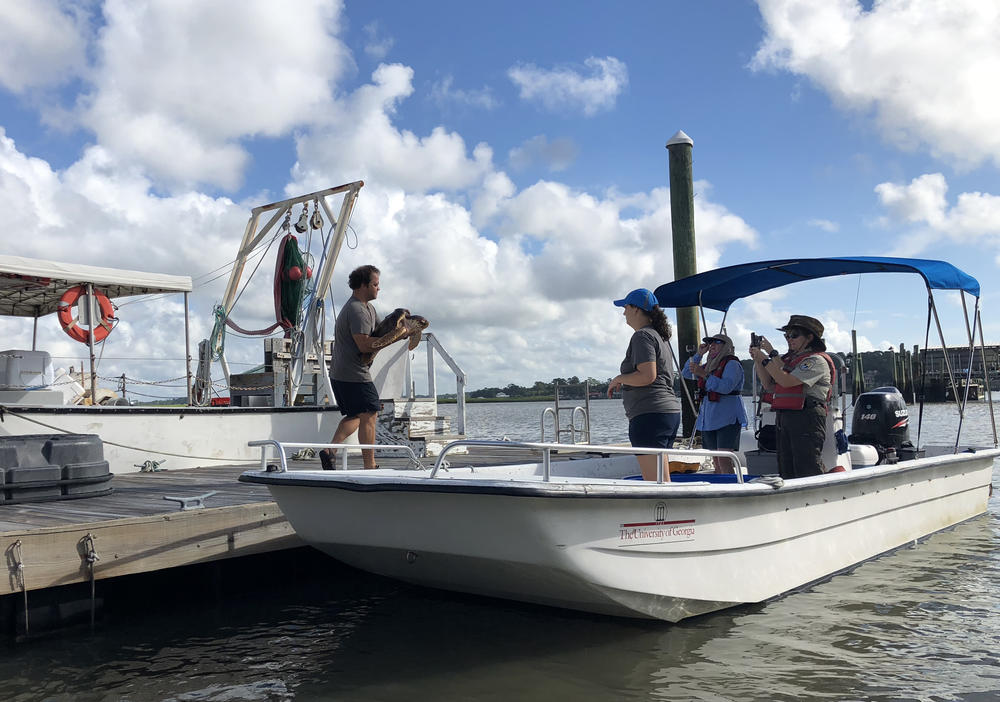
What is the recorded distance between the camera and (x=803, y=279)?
8617 millimetres

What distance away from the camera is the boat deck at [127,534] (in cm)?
514

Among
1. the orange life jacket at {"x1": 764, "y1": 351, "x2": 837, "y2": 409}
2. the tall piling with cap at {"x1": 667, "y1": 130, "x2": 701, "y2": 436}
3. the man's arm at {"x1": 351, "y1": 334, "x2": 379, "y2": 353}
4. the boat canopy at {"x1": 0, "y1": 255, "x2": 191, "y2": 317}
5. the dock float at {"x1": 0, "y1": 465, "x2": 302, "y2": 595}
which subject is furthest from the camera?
the tall piling with cap at {"x1": 667, "y1": 130, "x2": 701, "y2": 436}

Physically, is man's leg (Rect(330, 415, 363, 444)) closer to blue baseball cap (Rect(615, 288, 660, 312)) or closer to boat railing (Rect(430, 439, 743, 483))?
boat railing (Rect(430, 439, 743, 483))

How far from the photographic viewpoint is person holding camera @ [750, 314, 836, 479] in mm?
6238

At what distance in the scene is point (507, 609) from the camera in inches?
235

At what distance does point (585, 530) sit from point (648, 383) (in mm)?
1515

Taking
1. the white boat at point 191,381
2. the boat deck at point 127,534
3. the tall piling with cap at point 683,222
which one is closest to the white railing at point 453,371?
the white boat at point 191,381

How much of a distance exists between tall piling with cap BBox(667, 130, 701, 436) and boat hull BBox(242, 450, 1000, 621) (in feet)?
18.5

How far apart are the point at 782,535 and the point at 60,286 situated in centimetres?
904

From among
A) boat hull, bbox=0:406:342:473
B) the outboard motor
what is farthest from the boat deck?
the outboard motor

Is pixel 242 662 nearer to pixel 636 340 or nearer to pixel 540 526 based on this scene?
pixel 540 526

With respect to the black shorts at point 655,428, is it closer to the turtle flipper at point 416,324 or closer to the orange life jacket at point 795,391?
the orange life jacket at point 795,391

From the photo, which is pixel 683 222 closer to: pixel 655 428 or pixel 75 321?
pixel 655 428

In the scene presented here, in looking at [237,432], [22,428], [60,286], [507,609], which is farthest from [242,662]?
[60,286]
